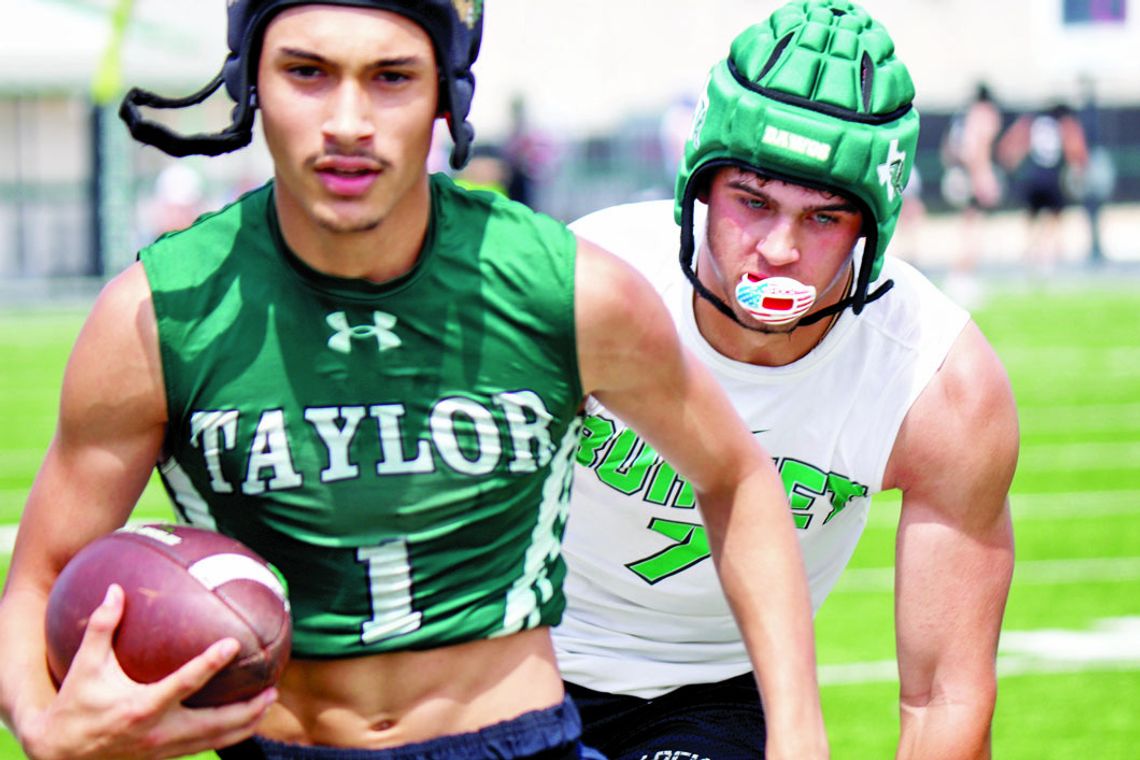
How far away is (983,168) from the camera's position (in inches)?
1007

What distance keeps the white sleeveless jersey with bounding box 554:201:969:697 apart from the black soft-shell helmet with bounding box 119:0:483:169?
3.69 ft

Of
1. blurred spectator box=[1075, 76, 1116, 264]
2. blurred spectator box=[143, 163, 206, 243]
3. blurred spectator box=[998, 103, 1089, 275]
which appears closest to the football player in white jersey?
blurred spectator box=[143, 163, 206, 243]

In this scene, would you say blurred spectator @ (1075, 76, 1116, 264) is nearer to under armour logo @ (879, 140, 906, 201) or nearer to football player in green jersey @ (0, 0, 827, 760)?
under armour logo @ (879, 140, 906, 201)

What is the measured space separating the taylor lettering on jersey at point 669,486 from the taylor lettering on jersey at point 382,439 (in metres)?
0.96

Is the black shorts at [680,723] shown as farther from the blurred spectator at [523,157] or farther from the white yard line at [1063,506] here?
the blurred spectator at [523,157]

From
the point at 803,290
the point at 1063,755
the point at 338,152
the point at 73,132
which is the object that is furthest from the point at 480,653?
the point at 73,132

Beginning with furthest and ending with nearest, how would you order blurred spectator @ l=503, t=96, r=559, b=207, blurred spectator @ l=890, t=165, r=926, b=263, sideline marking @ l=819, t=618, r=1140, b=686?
blurred spectator @ l=503, t=96, r=559, b=207
blurred spectator @ l=890, t=165, r=926, b=263
sideline marking @ l=819, t=618, r=1140, b=686

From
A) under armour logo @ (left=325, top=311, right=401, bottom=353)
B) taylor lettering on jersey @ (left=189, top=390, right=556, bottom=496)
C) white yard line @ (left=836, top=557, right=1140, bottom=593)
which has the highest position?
under armour logo @ (left=325, top=311, right=401, bottom=353)

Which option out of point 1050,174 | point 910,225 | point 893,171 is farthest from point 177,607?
point 910,225

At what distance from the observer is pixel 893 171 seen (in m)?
4.12

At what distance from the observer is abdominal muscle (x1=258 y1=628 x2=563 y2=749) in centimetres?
321

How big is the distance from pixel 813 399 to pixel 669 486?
14.8 inches

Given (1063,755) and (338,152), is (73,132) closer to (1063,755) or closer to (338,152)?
(1063,755)

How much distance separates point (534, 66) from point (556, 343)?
135 ft
